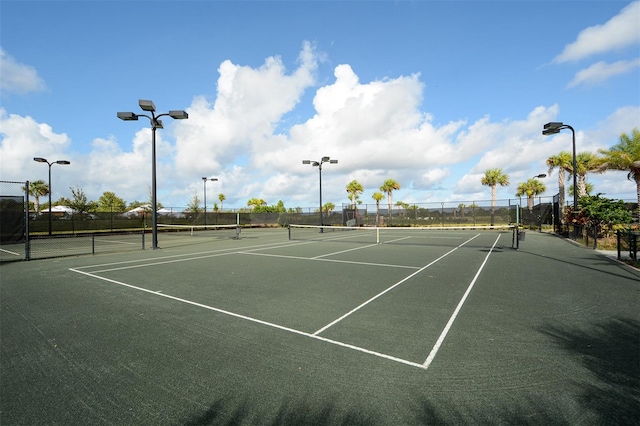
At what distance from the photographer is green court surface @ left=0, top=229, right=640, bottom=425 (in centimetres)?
280

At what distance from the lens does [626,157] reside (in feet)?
63.3

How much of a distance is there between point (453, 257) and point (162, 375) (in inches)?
445

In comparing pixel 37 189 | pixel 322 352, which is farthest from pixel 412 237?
pixel 37 189

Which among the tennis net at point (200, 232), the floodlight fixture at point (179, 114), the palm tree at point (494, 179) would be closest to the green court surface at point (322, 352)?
the floodlight fixture at point (179, 114)

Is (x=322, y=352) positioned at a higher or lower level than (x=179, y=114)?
lower

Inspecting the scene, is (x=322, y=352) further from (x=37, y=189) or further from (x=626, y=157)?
(x=37, y=189)

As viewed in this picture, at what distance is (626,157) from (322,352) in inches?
955

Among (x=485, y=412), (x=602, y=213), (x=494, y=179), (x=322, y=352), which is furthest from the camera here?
(x=494, y=179)

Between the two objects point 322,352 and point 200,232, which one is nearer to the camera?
point 322,352

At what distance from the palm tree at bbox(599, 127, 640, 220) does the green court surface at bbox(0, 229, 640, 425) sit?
16971 millimetres

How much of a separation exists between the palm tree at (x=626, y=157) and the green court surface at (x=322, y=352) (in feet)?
55.7

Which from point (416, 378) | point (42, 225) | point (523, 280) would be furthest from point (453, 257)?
point (42, 225)

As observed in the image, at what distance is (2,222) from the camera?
17.2 m

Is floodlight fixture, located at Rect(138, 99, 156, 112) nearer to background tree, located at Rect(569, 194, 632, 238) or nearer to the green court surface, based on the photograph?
the green court surface
